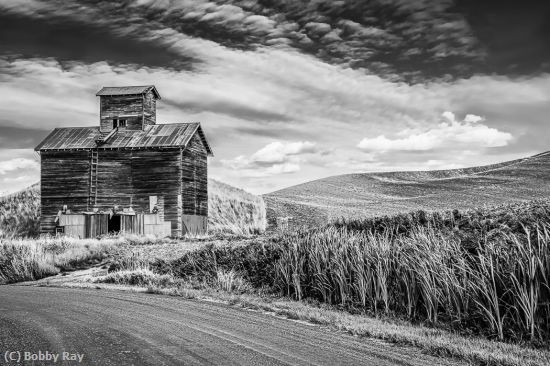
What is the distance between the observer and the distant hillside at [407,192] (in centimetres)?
4541

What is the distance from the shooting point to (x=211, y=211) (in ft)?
163

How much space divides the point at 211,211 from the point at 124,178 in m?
13.7

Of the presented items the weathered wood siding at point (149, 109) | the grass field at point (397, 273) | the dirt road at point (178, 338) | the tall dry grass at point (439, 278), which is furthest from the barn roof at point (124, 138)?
the dirt road at point (178, 338)

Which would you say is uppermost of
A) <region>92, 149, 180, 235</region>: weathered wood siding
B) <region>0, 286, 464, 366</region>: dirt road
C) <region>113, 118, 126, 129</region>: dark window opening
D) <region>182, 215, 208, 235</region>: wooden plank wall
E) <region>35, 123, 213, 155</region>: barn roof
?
<region>113, 118, 126, 129</region>: dark window opening

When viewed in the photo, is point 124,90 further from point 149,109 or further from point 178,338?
point 178,338

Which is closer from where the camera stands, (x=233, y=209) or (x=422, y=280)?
(x=422, y=280)

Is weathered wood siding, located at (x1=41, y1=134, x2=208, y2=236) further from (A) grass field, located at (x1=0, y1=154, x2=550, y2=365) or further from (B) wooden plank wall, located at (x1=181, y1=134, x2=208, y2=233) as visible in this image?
(A) grass field, located at (x1=0, y1=154, x2=550, y2=365)

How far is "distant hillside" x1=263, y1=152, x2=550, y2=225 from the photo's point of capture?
149 feet

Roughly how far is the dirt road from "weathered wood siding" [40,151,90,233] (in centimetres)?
2744

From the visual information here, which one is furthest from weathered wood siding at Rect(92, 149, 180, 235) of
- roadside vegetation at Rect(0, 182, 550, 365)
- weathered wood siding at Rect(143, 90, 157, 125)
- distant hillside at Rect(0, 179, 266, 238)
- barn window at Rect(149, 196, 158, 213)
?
roadside vegetation at Rect(0, 182, 550, 365)

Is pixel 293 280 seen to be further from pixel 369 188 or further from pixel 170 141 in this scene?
pixel 369 188

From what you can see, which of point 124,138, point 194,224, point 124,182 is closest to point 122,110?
point 124,138

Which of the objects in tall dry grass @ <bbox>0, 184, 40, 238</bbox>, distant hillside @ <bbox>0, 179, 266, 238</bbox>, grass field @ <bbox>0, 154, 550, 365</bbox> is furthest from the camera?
distant hillside @ <bbox>0, 179, 266, 238</bbox>

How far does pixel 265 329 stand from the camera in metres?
Answer: 8.62
